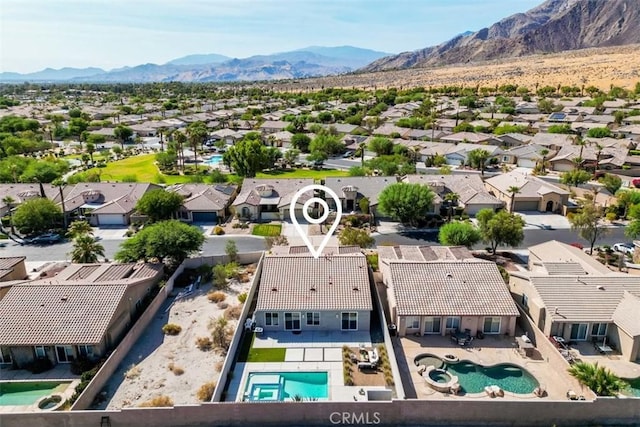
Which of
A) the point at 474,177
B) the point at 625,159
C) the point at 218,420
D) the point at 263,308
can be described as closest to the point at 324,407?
the point at 218,420

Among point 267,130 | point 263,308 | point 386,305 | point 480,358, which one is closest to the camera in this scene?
point 480,358

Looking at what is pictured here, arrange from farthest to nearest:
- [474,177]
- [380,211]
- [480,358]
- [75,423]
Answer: [474,177], [380,211], [480,358], [75,423]

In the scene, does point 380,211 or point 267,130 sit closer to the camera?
point 380,211

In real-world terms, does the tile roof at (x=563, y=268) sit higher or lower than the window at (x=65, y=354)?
higher

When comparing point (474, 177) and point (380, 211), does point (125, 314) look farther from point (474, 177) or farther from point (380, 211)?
point (474, 177)

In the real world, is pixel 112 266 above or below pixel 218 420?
above

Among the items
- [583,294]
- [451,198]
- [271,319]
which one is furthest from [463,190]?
[271,319]

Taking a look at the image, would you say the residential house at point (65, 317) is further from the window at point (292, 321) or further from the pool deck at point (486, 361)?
the pool deck at point (486, 361)

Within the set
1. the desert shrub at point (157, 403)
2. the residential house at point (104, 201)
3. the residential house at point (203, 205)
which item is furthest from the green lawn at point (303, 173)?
the desert shrub at point (157, 403)
